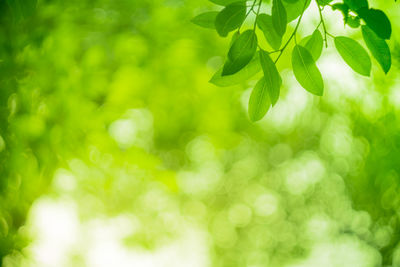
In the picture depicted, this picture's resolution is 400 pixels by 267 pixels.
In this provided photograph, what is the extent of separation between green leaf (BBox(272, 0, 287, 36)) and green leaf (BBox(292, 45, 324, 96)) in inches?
3.0

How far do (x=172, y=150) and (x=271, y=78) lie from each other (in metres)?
5.74

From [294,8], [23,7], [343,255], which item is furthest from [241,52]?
[343,255]

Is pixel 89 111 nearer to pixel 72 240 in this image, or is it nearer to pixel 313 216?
pixel 72 240

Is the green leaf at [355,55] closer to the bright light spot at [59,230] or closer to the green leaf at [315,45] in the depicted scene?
the green leaf at [315,45]

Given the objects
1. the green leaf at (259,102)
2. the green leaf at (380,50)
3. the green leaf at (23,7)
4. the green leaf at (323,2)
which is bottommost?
the green leaf at (259,102)

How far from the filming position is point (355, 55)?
0.70m

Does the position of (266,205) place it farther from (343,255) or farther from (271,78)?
(271,78)

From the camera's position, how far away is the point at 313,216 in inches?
313

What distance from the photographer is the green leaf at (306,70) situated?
69 cm

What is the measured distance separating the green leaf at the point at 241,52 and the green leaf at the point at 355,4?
0.50 ft

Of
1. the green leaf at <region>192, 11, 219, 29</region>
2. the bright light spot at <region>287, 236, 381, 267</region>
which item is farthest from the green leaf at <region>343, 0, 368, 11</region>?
the bright light spot at <region>287, 236, 381, 267</region>

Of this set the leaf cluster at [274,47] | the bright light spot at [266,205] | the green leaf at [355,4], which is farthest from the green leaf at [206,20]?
the bright light spot at [266,205]

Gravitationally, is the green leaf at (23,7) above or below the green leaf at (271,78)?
above

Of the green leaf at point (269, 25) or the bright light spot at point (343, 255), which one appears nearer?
the green leaf at point (269, 25)
